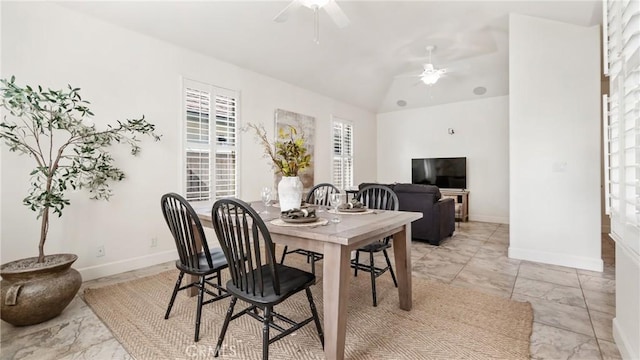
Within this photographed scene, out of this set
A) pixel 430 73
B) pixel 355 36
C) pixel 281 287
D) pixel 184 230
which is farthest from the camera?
pixel 430 73

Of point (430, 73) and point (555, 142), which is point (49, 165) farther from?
point (555, 142)

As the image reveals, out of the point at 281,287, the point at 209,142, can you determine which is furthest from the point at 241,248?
the point at 209,142

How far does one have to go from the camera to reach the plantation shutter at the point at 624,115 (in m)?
1.39

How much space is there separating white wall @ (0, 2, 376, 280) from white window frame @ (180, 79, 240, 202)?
92 millimetres

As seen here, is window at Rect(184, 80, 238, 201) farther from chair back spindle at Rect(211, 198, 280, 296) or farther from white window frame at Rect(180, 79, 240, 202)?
chair back spindle at Rect(211, 198, 280, 296)

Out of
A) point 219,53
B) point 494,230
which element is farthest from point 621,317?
point 219,53

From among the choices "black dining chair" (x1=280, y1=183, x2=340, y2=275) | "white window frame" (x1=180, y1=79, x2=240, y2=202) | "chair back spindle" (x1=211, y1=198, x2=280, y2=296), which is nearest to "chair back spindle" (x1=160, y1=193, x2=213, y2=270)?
"chair back spindle" (x1=211, y1=198, x2=280, y2=296)

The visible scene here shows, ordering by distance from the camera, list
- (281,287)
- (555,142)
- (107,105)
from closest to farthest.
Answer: (281,287), (107,105), (555,142)

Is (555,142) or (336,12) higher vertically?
(336,12)

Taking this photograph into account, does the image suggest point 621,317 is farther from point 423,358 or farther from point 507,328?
point 423,358

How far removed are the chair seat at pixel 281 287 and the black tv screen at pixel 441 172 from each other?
5.85 m

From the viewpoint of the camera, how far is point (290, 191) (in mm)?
2244

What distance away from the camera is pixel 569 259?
11.3 ft

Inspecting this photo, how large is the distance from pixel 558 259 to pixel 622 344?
6.82ft
